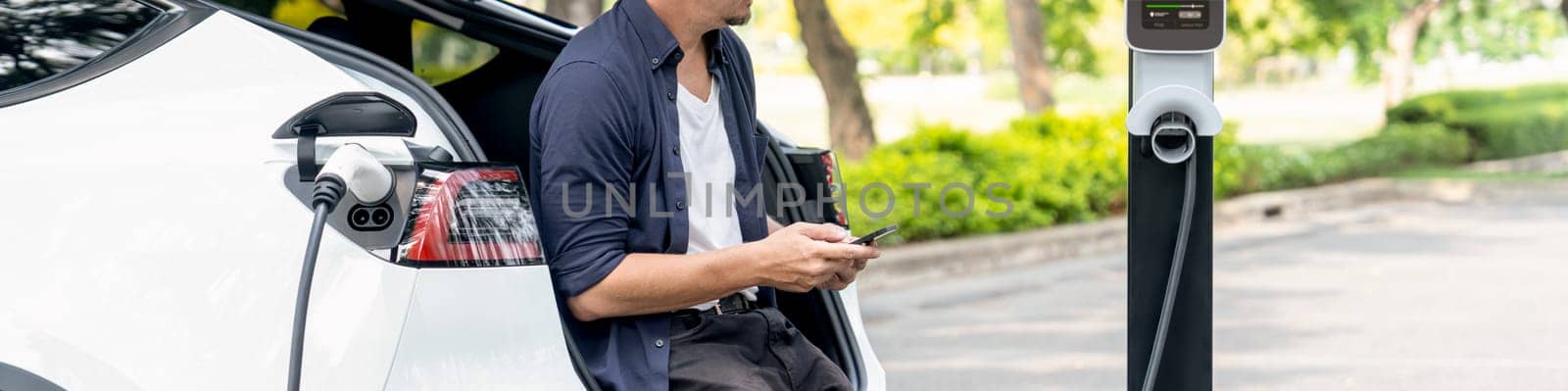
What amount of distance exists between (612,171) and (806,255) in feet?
1.05

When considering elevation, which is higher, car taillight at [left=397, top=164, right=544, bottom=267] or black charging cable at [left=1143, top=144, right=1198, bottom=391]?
car taillight at [left=397, top=164, right=544, bottom=267]

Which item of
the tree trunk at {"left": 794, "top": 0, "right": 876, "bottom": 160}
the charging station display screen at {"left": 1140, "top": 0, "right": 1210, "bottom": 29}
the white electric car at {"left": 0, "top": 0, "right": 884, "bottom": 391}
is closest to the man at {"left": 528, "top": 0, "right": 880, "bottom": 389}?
the white electric car at {"left": 0, "top": 0, "right": 884, "bottom": 391}

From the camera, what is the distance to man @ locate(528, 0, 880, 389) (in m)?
2.43

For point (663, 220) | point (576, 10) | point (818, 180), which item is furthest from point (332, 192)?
point (576, 10)

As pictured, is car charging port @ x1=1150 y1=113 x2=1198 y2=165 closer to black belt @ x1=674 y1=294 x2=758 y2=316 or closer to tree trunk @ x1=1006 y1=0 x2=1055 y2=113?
black belt @ x1=674 y1=294 x2=758 y2=316

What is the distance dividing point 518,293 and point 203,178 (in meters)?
0.43

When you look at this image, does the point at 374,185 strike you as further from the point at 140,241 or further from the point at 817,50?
the point at 817,50

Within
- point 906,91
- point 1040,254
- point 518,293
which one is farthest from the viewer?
point 906,91

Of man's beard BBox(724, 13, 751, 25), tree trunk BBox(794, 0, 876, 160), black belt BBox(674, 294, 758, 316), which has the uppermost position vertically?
man's beard BBox(724, 13, 751, 25)

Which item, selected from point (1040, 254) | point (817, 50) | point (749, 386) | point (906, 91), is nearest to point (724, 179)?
point (749, 386)

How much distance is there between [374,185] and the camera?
2.11 meters

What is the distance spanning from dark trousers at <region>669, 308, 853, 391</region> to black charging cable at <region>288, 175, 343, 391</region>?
0.71 meters

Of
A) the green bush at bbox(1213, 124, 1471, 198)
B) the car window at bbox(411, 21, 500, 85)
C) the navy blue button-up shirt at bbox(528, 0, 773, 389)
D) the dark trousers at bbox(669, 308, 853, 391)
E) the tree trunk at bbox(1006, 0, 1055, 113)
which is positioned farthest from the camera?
the tree trunk at bbox(1006, 0, 1055, 113)

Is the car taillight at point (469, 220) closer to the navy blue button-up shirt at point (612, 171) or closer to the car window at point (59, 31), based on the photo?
the navy blue button-up shirt at point (612, 171)
